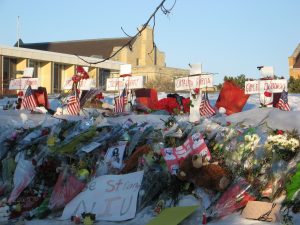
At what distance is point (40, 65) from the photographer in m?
47.3

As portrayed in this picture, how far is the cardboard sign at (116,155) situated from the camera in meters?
10.8

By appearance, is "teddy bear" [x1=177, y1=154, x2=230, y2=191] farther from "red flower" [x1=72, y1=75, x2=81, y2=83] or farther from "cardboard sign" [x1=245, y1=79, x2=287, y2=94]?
"red flower" [x1=72, y1=75, x2=81, y2=83]

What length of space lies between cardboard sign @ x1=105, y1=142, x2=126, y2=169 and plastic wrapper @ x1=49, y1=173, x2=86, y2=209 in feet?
2.38

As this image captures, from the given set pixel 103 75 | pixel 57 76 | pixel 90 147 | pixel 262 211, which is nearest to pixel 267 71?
pixel 90 147

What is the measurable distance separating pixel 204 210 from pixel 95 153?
10.9 ft

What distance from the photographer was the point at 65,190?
34.6ft

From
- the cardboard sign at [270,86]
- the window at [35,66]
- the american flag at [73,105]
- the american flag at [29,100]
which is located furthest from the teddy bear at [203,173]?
the window at [35,66]

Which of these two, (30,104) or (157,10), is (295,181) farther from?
(30,104)

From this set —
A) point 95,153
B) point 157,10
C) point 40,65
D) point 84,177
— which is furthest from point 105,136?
point 40,65

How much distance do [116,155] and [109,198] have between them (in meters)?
1.39

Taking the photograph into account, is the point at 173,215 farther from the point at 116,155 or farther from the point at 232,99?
the point at 232,99

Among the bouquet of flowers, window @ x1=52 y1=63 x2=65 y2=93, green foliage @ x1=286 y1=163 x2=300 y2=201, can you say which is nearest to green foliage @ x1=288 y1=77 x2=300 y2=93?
the bouquet of flowers

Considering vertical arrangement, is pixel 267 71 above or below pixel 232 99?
above

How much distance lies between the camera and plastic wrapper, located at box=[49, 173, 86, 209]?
34.0 feet
